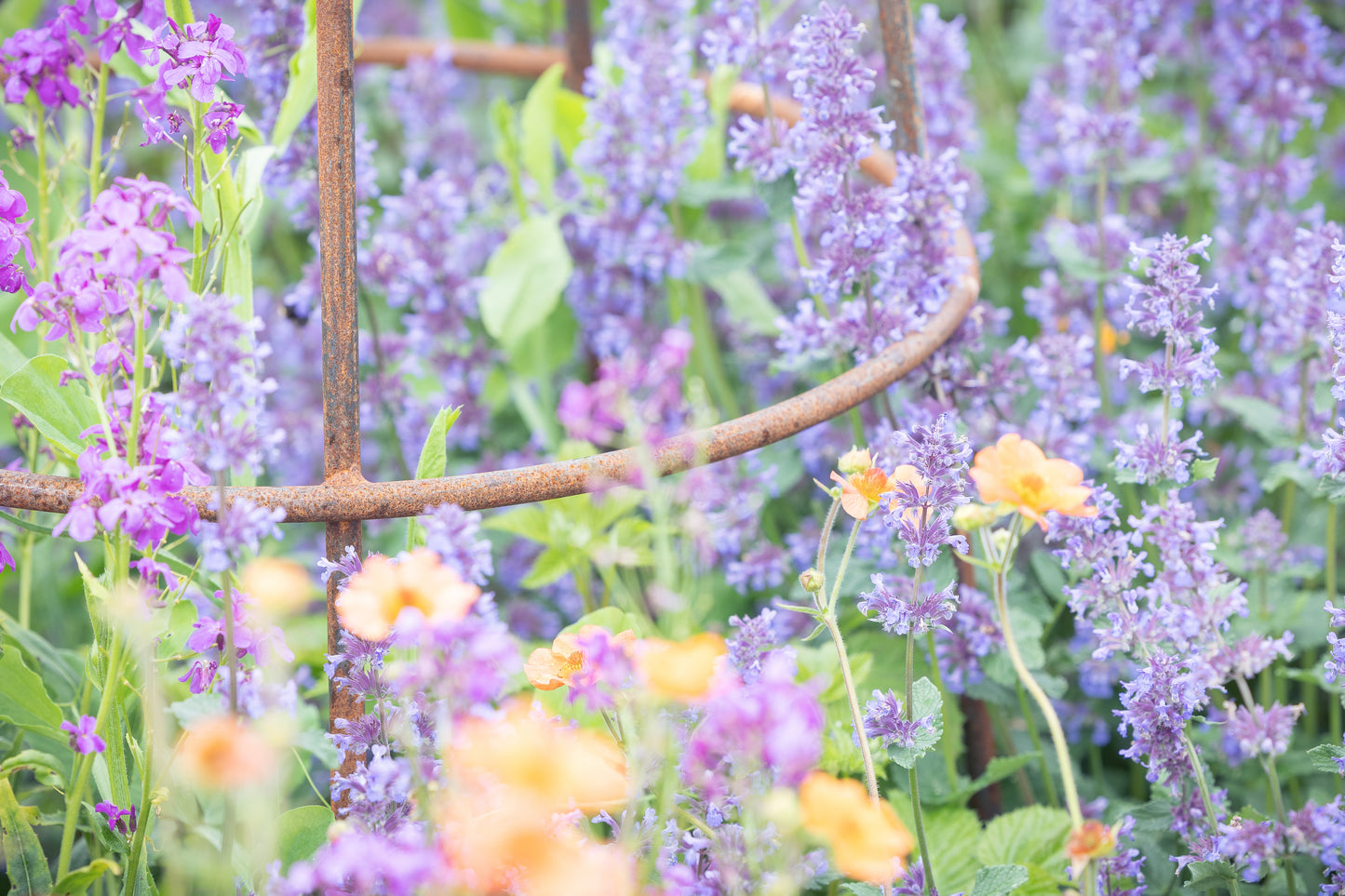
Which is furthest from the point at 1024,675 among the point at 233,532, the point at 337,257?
the point at 337,257

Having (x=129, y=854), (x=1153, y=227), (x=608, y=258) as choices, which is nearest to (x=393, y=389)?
(x=608, y=258)

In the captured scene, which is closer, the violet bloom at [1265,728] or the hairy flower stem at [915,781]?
the hairy flower stem at [915,781]

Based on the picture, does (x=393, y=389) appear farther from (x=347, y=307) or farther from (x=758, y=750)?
(x=758, y=750)

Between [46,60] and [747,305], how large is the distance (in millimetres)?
1143

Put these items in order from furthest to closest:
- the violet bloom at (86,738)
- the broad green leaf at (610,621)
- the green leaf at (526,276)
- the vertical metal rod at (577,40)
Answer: the vertical metal rod at (577,40) < the green leaf at (526,276) < the broad green leaf at (610,621) < the violet bloom at (86,738)

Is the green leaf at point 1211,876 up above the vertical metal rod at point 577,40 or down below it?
below

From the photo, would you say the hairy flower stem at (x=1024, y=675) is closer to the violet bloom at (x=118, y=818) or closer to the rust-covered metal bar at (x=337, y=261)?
the rust-covered metal bar at (x=337, y=261)

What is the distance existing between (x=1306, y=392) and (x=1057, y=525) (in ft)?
2.33

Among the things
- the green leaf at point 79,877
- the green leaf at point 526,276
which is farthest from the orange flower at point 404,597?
the green leaf at point 526,276

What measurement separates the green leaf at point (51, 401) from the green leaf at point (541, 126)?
93 centimetres

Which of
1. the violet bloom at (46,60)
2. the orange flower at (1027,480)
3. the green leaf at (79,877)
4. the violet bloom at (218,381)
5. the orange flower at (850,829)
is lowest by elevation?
the green leaf at (79,877)

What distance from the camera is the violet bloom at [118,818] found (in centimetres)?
99

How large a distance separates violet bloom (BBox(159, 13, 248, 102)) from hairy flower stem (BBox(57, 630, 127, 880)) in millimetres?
479

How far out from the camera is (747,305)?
1857 mm
